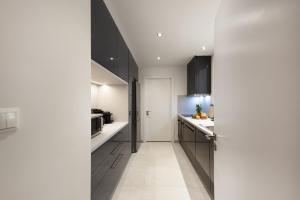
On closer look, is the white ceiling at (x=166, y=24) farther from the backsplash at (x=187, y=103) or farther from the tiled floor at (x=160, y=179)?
the tiled floor at (x=160, y=179)

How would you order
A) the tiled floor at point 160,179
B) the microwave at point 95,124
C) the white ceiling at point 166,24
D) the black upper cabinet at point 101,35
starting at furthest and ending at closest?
the tiled floor at point 160,179 < the white ceiling at point 166,24 < the microwave at point 95,124 < the black upper cabinet at point 101,35

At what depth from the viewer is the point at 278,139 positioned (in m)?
0.70

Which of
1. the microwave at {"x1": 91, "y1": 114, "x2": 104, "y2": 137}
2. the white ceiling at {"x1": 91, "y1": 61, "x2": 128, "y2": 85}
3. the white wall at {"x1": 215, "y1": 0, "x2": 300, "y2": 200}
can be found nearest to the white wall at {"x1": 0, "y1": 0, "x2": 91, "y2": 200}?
the white ceiling at {"x1": 91, "y1": 61, "x2": 128, "y2": 85}

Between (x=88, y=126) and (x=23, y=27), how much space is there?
82cm

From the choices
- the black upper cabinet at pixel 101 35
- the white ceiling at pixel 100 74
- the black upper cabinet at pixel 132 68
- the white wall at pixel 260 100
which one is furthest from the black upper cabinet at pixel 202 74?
the white wall at pixel 260 100

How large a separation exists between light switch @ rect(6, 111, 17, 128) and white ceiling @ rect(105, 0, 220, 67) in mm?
1648

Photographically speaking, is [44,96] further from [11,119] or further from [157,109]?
[157,109]

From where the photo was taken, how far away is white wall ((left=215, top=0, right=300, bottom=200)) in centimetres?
63

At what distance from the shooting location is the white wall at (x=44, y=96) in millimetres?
665

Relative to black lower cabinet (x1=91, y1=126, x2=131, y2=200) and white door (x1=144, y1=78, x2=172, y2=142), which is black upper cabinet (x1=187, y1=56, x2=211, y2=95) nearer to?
white door (x1=144, y1=78, x2=172, y2=142)

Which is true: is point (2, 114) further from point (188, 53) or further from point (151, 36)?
point (188, 53)

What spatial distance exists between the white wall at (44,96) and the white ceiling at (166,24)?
1055 millimetres

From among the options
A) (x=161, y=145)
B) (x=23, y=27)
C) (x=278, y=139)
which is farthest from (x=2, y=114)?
(x=161, y=145)

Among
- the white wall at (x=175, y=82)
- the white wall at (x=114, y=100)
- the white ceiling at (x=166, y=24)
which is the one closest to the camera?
the white ceiling at (x=166, y=24)
